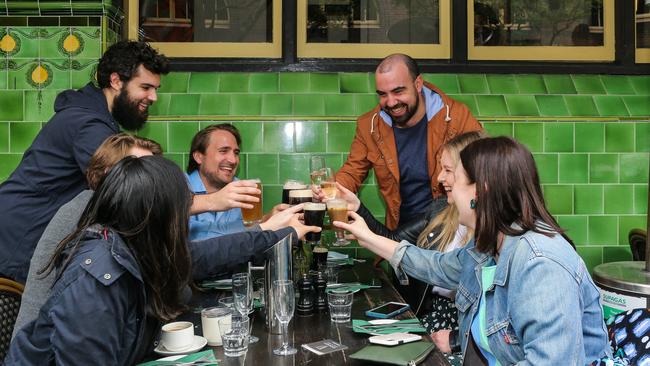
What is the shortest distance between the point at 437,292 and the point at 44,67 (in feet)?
10.0

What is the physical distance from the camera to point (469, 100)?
14.7 feet

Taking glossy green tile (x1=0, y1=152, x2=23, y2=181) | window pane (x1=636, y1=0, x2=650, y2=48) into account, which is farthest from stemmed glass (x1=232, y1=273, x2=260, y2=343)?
window pane (x1=636, y1=0, x2=650, y2=48)

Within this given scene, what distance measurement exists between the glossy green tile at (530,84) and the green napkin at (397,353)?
320 centimetres

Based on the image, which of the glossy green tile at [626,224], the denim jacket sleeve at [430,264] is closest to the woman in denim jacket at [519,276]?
the denim jacket sleeve at [430,264]

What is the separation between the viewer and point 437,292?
2.79 metres

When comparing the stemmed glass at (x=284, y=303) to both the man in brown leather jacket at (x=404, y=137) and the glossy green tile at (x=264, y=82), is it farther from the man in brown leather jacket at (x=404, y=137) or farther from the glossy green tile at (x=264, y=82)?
the glossy green tile at (x=264, y=82)

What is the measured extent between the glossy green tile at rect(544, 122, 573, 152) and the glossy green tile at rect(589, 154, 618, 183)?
0.65 ft

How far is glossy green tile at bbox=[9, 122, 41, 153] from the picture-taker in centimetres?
420

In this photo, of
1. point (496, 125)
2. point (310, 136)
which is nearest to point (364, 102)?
point (310, 136)

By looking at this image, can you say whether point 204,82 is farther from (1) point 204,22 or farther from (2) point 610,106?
(2) point 610,106

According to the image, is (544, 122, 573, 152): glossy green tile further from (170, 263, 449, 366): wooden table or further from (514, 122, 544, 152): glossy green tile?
(170, 263, 449, 366): wooden table

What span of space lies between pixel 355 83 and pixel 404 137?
2.59 ft

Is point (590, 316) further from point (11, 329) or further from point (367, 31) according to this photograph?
point (367, 31)

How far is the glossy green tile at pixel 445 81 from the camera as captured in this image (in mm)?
4520
